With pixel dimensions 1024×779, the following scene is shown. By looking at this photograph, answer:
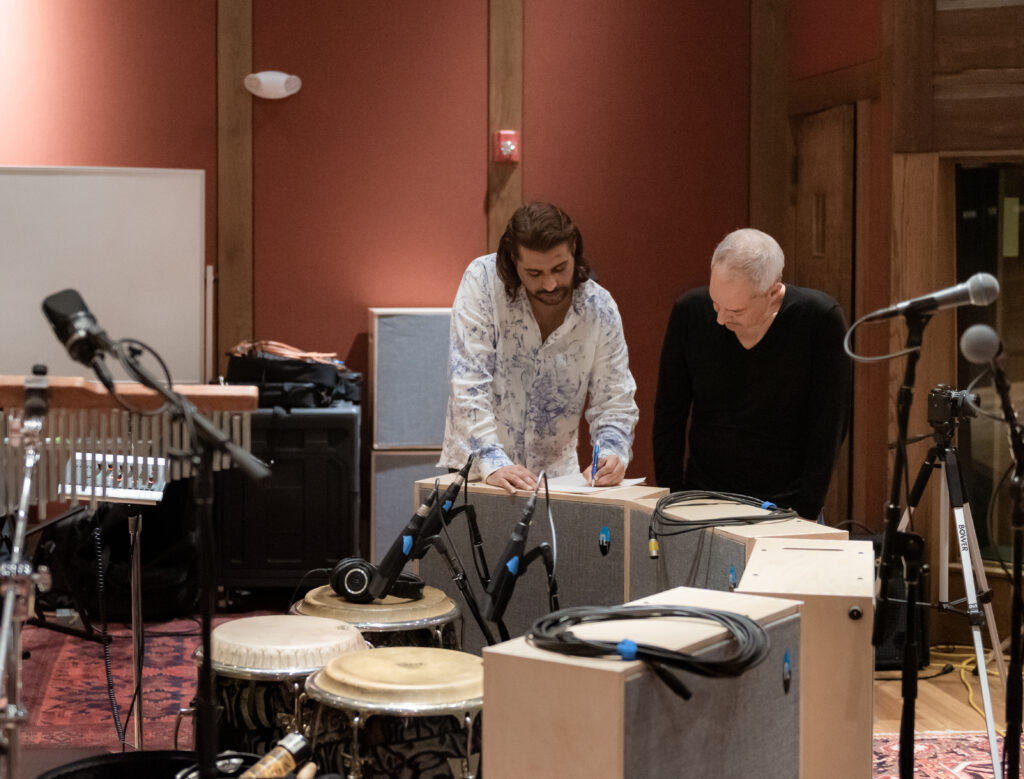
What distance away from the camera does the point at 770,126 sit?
→ 19.1ft

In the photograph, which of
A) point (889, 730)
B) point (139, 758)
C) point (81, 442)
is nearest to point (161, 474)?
point (81, 442)

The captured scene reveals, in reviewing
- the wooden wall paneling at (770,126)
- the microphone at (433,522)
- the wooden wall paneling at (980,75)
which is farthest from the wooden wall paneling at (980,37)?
the microphone at (433,522)

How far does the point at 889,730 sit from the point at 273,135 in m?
3.62

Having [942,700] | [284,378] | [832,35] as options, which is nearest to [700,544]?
[942,700]

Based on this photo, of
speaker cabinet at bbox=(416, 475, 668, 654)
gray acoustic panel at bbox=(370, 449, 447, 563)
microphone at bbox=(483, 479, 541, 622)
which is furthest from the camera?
gray acoustic panel at bbox=(370, 449, 447, 563)

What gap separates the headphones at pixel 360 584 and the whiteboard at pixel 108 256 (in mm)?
2971

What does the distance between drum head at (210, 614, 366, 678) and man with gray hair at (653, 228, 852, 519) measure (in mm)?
1089

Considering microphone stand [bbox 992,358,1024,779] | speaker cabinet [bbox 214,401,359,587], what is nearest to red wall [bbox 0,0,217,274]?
speaker cabinet [bbox 214,401,359,587]

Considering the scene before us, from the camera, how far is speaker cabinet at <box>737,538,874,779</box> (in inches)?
84.4

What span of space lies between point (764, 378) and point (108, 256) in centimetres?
349

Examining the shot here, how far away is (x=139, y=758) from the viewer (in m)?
2.13

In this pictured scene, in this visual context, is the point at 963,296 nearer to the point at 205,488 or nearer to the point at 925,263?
the point at 205,488

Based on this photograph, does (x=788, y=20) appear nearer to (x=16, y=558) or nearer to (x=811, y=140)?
(x=811, y=140)

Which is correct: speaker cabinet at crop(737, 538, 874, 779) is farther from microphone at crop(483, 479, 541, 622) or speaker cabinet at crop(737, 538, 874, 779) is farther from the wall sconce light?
the wall sconce light
